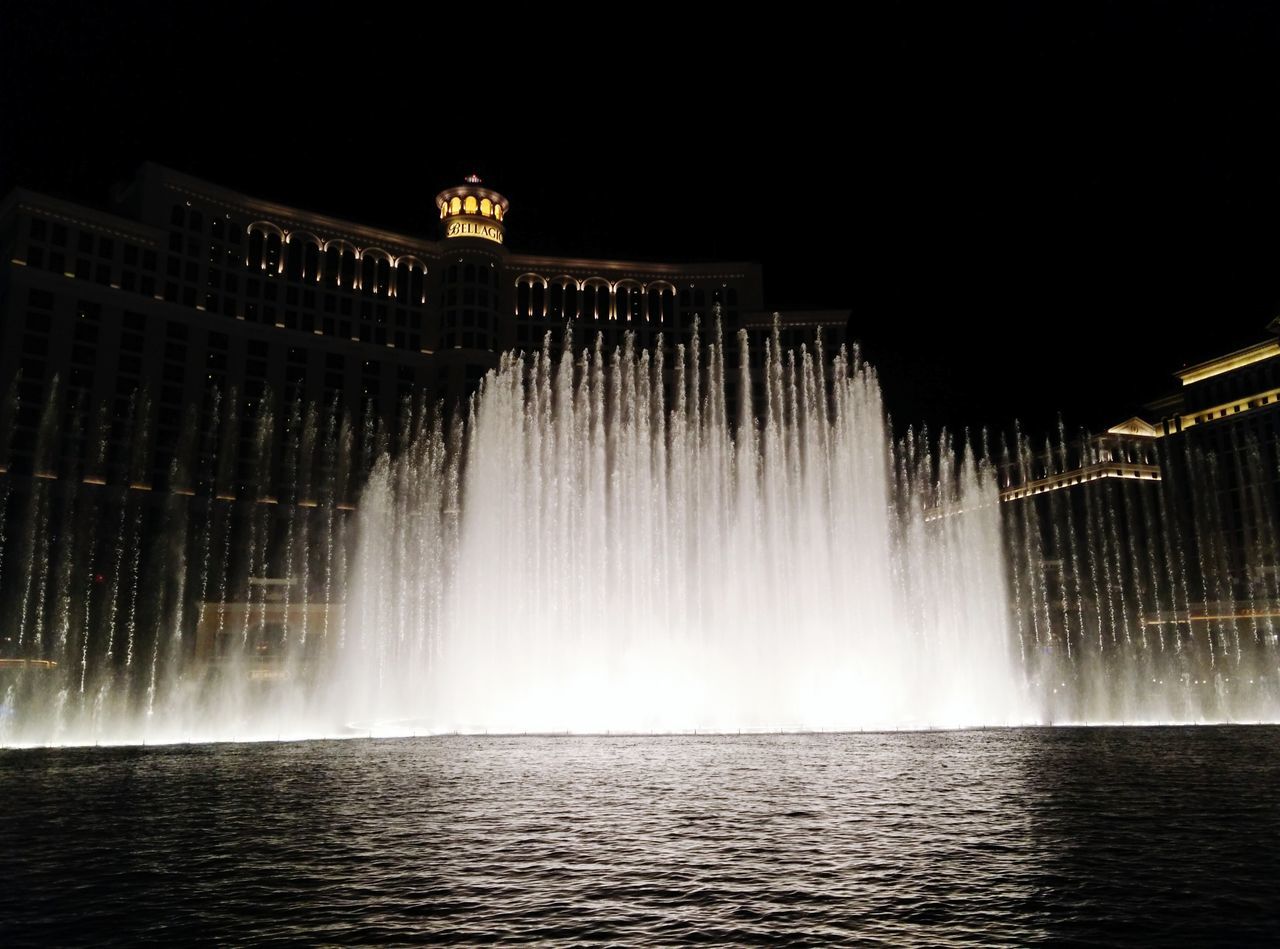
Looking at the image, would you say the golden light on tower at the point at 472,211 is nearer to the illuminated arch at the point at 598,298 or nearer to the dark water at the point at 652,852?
the illuminated arch at the point at 598,298

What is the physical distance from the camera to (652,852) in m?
Result: 10.9

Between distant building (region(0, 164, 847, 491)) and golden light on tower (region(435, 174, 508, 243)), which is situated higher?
golden light on tower (region(435, 174, 508, 243))

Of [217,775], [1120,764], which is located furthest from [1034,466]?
[217,775]

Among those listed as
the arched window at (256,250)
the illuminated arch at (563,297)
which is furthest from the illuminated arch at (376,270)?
the illuminated arch at (563,297)

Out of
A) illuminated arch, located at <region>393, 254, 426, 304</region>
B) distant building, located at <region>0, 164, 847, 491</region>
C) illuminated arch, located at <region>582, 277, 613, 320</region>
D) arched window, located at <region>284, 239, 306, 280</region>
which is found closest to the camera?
distant building, located at <region>0, 164, 847, 491</region>

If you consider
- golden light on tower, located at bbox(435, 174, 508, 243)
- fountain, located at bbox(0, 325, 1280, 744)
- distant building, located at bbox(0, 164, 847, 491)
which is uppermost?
golden light on tower, located at bbox(435, 174, 508, 243)

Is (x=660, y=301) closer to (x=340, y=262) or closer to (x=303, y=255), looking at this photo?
(x=340, y=262)

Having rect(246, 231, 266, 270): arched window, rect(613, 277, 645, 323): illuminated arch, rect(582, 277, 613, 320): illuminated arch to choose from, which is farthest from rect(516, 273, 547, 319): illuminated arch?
rect(246, 231, 266, 270): arched window

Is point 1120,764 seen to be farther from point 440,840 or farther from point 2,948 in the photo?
point 2,948

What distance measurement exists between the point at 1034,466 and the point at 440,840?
104 meters

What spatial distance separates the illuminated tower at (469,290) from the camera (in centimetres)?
8894

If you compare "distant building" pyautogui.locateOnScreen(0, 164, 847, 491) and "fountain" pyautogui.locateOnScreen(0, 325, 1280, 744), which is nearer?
"fountain" pyautogui.locateOnScreen(0, 325, 1280, 744)

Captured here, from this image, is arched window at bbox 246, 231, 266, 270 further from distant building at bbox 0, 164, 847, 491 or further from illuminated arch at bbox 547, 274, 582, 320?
illuminated arch at bbox 547, 274, 582, 320

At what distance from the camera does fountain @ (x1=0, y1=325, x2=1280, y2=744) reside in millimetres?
33469
